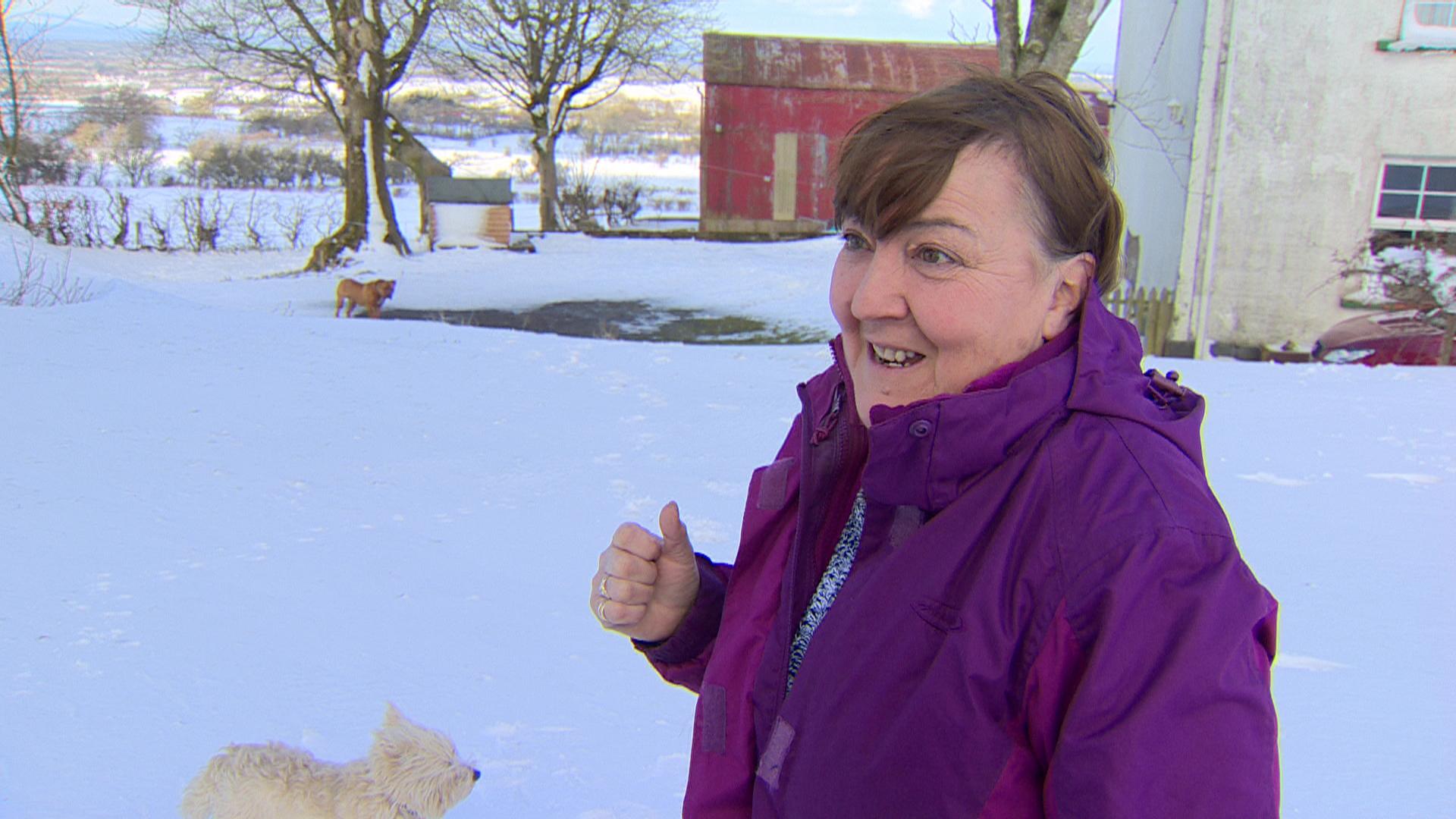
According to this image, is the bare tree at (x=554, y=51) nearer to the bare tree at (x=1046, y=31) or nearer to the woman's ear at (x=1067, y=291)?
the bare tree at (x=1046, y=31)

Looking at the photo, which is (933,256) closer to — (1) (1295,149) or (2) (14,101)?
(1) (1295,149)

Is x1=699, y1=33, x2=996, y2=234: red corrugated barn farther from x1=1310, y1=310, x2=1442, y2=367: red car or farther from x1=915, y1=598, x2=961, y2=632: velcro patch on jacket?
x1=915, y1=598, x2=961, y2=632: velcro patch on jacket

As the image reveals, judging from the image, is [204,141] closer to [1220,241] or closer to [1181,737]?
[1220,241]

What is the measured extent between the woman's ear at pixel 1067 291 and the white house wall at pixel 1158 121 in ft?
37.0

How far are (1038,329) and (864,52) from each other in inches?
1075

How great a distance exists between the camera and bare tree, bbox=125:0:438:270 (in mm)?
18531

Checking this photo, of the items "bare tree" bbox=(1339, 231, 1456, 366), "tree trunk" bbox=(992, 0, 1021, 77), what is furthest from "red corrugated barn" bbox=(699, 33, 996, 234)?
"tree trunk" bbox=(992, 0, 1021, 77)

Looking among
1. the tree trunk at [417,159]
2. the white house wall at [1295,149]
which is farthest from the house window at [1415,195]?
the tree trunk at [417,159]

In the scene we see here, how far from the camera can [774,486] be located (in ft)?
4.91

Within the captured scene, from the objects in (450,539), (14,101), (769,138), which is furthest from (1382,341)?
(14,101)

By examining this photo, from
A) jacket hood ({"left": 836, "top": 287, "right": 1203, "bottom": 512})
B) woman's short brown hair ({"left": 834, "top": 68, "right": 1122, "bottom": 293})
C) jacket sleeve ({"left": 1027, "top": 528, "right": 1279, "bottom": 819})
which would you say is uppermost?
woman's short brown hair ({"left": 834, "top": 68, "right": 1122, "bottom": 293})

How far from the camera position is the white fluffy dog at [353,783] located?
1.92 metres

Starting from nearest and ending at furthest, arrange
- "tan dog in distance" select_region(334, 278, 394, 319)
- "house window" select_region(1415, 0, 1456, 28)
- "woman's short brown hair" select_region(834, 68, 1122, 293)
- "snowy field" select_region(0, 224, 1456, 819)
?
1. "woman's short brown hair" select_region(834, 68, 1122, 293)
2. "snowy field" select_region(0, 224, 1456, 819)
3. "house window" select_region(1415, 0, 1456, 28)
4. "tan dog in distance" select_region(334, 278, 394, 319)

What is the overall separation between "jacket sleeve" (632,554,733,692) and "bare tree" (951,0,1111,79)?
8.97 m
